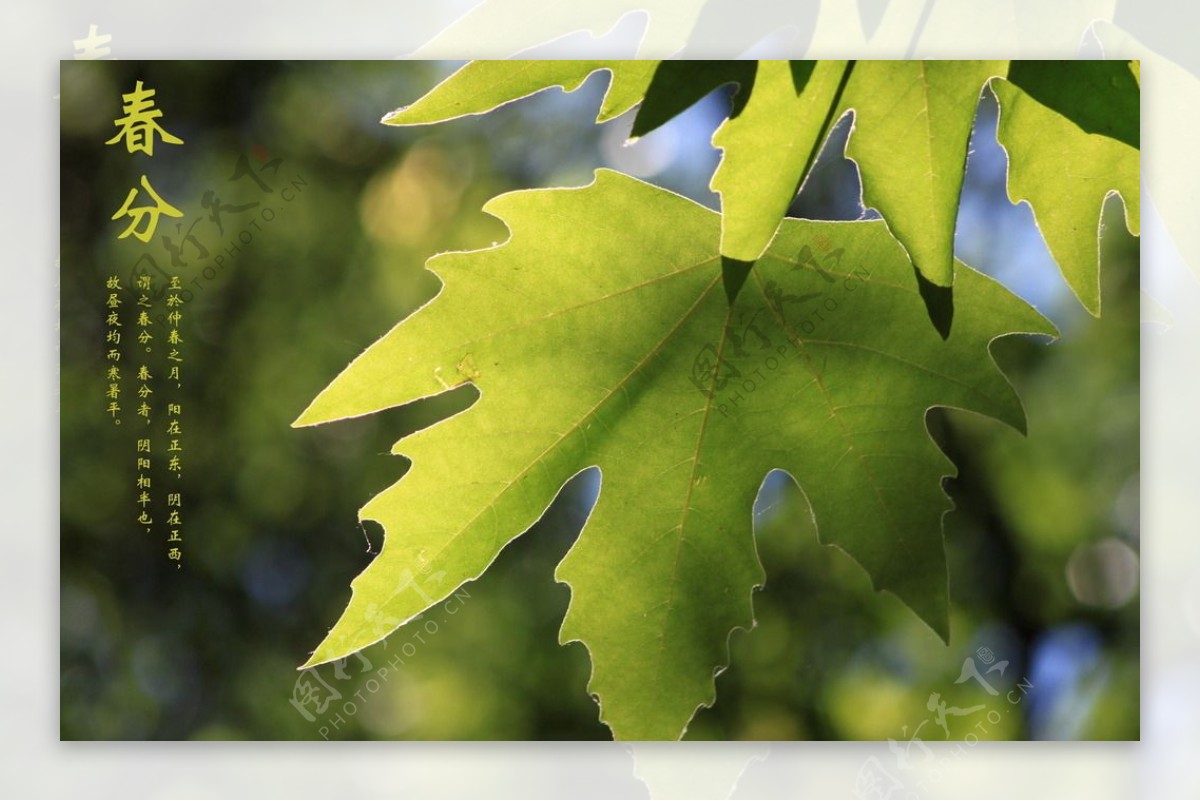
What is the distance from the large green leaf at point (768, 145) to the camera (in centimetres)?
138

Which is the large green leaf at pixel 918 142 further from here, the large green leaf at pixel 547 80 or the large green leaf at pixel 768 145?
the large green leaf at pixel 547 80

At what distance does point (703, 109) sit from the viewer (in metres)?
1.46

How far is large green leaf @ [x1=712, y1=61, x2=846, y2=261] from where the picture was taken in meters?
1.38

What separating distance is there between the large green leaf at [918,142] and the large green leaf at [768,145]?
1.7 inches

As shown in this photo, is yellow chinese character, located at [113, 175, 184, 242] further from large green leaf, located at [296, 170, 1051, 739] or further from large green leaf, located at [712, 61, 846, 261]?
large green leaf, located at [712, 61, 846, 261]

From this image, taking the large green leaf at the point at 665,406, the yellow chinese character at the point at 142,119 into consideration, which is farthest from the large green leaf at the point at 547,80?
the yellow chinese character at the point at 142,119

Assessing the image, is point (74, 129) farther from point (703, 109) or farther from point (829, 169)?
point (829, 169)

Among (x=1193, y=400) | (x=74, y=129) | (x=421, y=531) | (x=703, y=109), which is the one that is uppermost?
(x=703, y=109)

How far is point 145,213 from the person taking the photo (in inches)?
59.4

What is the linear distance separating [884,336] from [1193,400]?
45 centimetres

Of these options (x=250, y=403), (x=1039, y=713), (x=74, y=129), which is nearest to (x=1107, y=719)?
(x=1039, y=713)

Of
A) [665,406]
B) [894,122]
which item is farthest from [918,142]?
[665,406]

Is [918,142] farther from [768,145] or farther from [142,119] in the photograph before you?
[142,119]

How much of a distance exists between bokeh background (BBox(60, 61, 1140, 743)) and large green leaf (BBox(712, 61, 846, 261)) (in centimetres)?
7
